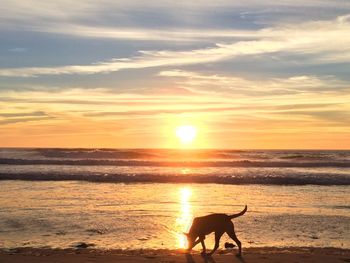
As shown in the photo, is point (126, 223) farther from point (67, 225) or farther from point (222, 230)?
point (222, 230)

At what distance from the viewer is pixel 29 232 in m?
12.2

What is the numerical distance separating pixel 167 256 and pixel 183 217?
16.6 ft

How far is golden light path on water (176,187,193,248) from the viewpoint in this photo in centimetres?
1169

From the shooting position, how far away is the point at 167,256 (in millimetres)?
9766

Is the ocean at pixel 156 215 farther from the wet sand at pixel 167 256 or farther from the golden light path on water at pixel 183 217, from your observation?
the wet sand at pixel 167 256

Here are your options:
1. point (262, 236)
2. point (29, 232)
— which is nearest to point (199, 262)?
point (262, 236)

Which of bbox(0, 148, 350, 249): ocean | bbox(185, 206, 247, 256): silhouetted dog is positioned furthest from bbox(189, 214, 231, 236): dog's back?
bbox(0, 148, 350, 249): ocean

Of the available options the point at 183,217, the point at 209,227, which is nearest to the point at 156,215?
the point at 183,217

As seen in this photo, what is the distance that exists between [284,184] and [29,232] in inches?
735

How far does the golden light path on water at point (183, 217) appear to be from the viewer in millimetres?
11688

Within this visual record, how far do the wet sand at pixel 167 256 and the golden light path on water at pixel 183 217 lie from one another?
125 centimetres

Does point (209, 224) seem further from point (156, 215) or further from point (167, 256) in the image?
point (156, 215)

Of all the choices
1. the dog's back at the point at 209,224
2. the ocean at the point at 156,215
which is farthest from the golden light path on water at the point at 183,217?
the dog's back at the point at 209,224

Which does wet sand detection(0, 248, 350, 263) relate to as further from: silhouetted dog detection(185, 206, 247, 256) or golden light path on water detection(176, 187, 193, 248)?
golden light path on water detection(176, 187, 193, 248)
